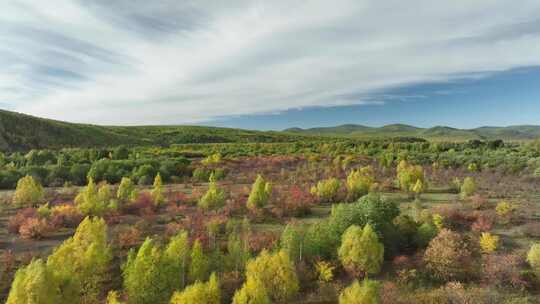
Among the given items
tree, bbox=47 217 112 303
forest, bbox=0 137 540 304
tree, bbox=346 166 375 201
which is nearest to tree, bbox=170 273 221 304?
forest, bbox=0 137 540 304

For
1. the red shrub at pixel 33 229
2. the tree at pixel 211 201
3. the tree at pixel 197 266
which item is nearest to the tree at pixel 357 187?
the tree at pixel 211 201

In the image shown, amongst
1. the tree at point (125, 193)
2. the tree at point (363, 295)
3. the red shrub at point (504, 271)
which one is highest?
the tree at point (125, 193)

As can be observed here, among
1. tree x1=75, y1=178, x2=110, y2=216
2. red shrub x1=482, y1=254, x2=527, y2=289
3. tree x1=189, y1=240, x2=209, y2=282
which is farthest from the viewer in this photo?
tree x1=75, y1=178, x2=110, y2=216

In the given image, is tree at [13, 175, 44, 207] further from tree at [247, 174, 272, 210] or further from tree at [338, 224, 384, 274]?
tree at [338, 224, 384, 274]

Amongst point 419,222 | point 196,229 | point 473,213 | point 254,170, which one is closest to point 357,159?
point 254,170

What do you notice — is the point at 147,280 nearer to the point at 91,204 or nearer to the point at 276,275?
the point at 276,275

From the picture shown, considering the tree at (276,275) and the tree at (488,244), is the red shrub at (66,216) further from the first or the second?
the tree at (488,244)
